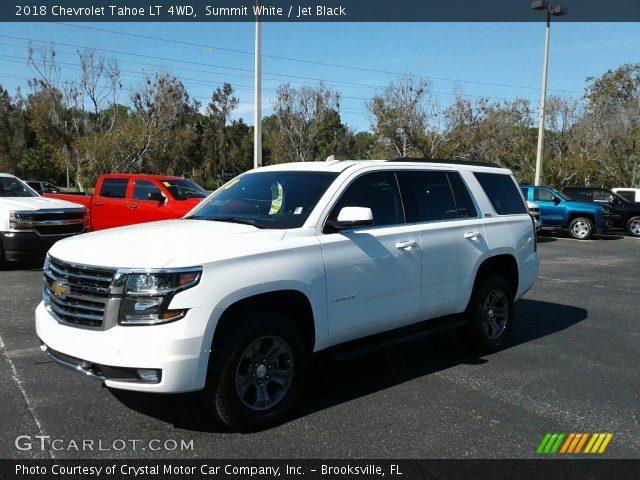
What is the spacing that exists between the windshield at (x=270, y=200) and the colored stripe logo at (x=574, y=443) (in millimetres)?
2255

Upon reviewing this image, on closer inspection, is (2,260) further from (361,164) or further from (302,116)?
(302,116)

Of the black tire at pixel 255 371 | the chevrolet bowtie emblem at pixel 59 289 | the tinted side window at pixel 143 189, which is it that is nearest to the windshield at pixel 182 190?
the tinted side window at pixel 143 189

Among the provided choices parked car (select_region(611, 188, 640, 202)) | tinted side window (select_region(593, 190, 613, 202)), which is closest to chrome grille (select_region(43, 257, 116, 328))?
tinted side window (select_region(593, 190, 613, 202))

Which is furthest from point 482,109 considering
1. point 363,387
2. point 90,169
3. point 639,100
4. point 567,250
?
point 363,387

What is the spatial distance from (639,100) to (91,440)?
44.4 metres

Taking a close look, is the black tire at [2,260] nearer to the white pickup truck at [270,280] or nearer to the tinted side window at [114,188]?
the tinted side window at [114,188]

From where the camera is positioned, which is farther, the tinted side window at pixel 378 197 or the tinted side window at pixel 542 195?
the tinted side window at pixel 542 195

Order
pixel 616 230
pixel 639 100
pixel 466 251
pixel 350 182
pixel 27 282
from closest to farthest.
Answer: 1. pixel 350 182
2. pixel 466 251
3. pixel 27 282
4. pixel 616 230
5. pixel 639 100

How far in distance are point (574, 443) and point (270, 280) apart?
2.30 m

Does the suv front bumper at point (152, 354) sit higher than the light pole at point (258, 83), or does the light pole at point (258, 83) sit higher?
the light pole at point (258, 83)

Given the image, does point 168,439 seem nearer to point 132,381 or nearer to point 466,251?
point 132,381

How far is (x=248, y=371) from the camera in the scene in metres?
3.87

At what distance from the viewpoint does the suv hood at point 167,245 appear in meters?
3.55

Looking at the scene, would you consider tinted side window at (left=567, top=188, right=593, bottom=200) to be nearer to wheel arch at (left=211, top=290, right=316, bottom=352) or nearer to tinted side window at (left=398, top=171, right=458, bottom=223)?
tinted side window at (left=398, top=171, right=458, bottom=223)
